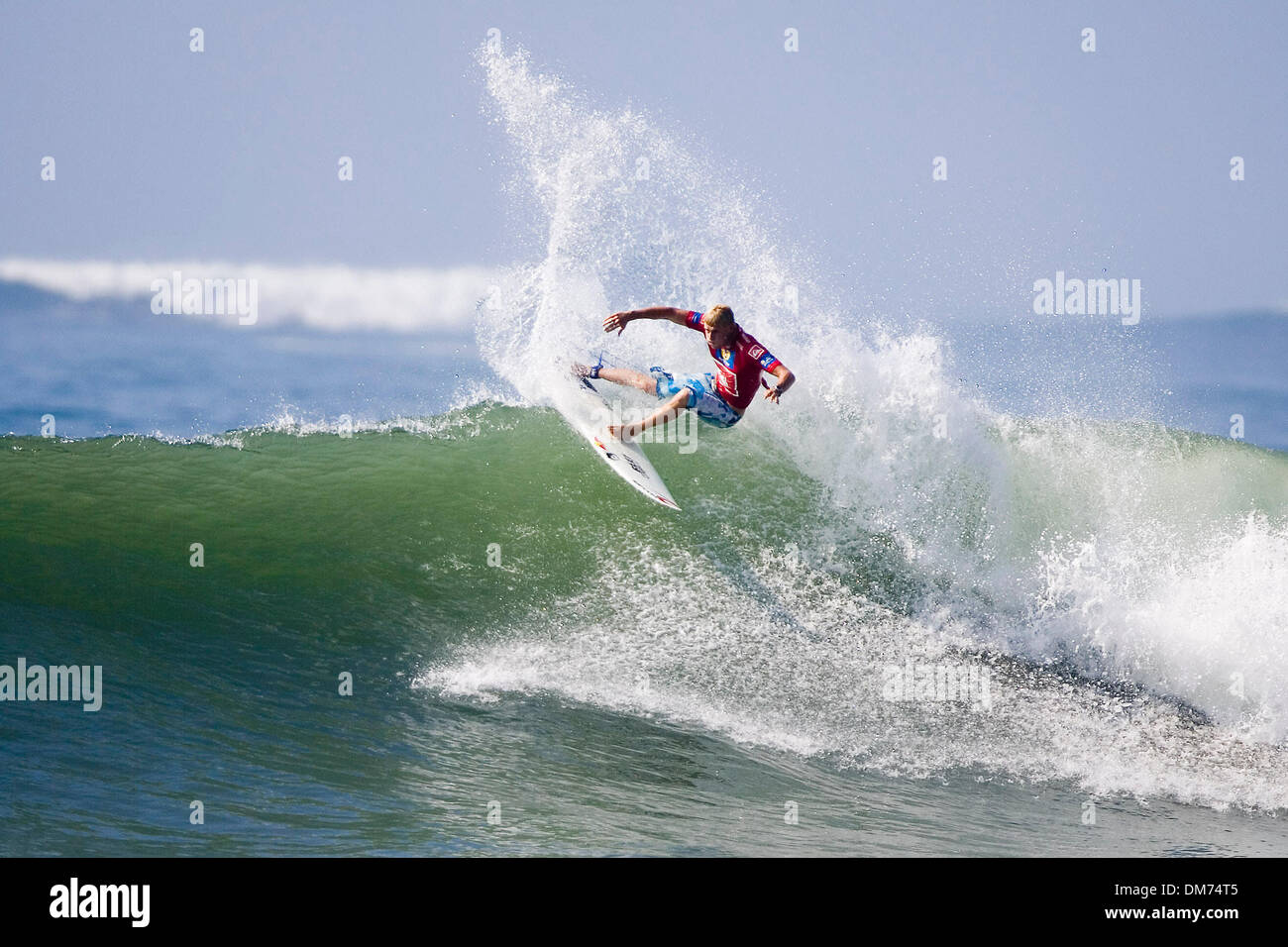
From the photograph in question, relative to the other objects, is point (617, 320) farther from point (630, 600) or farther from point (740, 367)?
point (630, 600)

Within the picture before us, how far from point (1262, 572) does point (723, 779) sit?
5303 mm

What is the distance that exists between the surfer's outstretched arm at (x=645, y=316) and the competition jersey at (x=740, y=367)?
81 millimetres

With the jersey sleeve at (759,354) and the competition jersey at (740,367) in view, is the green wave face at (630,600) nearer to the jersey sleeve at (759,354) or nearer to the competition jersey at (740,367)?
the competition jersey at (740,367)

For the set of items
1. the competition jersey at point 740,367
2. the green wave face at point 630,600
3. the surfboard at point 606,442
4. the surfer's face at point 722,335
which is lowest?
the green wave face at point 630,600

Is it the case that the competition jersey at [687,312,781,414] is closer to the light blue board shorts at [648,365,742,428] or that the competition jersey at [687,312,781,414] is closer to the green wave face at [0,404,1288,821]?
the light blue board shorts at [648,365,742,428]

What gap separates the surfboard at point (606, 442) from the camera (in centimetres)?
817

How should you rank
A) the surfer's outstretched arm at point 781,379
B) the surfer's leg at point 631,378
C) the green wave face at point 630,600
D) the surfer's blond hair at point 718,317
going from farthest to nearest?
the surfer's leg at point 631,378 < the surfer's blond hair at point 718,317 < the surfer's outstretched arm at point 781,379 < the green wave face at point 630,600

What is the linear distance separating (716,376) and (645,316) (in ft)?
2.35

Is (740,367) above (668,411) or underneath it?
above

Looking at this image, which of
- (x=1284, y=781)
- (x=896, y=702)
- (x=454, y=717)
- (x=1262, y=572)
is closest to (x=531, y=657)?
(x=454, y=717)

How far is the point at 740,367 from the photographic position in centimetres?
796

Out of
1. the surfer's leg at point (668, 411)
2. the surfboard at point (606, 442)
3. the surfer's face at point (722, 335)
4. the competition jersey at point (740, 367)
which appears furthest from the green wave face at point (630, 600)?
the surfer's face at point (722, 335)

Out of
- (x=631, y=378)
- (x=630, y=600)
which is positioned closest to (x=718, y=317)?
(x=631, y=378)

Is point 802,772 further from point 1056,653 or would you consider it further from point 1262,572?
point 1262,572
